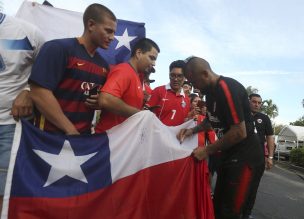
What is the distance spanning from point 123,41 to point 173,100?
1.18 m

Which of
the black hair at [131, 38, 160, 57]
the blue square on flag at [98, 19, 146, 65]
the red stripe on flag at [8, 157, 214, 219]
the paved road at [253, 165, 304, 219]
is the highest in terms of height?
the blue square on flag at [98, 19, 146, 65]

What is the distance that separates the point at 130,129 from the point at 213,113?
81cm

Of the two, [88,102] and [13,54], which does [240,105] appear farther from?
[13,54]

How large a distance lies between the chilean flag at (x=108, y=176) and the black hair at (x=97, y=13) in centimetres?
89

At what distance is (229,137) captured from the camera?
3.30 meters

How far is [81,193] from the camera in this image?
2.98 metres

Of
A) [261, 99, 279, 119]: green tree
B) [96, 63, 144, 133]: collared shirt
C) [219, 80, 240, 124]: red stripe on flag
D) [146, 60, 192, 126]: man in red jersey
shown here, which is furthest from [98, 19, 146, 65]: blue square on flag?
[261, 99, 279, 119]: green tree

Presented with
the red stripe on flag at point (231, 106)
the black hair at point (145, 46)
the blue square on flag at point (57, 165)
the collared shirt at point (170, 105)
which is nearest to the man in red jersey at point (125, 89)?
the black hair at point (145, 46)

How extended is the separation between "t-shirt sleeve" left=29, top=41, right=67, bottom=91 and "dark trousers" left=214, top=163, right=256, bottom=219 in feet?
5.78

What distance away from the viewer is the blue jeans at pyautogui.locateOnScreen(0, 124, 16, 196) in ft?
9.10

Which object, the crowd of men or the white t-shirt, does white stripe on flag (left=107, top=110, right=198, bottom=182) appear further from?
the white t-shirt

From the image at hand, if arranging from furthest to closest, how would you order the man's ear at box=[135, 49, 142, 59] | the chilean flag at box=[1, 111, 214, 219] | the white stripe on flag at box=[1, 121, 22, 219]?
the man's ear at box=[135, 49, 142, 59]
the chilean flag at box=[1, 111, 214, 219]
the white stripe on flag at box=[1, 121, 22, 219]

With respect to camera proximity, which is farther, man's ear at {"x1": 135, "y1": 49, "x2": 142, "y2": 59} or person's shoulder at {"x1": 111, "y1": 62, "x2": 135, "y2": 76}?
man's ear at {"x1": 135, "y1": 49, "x2": 142, "y2": 59}

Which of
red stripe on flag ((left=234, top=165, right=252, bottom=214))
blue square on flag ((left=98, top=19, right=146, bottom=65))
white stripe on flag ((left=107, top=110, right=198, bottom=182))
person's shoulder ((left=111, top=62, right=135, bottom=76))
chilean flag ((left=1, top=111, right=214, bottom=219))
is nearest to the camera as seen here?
chilean flag ((left=1, top=111, right=214, bottom=219))
